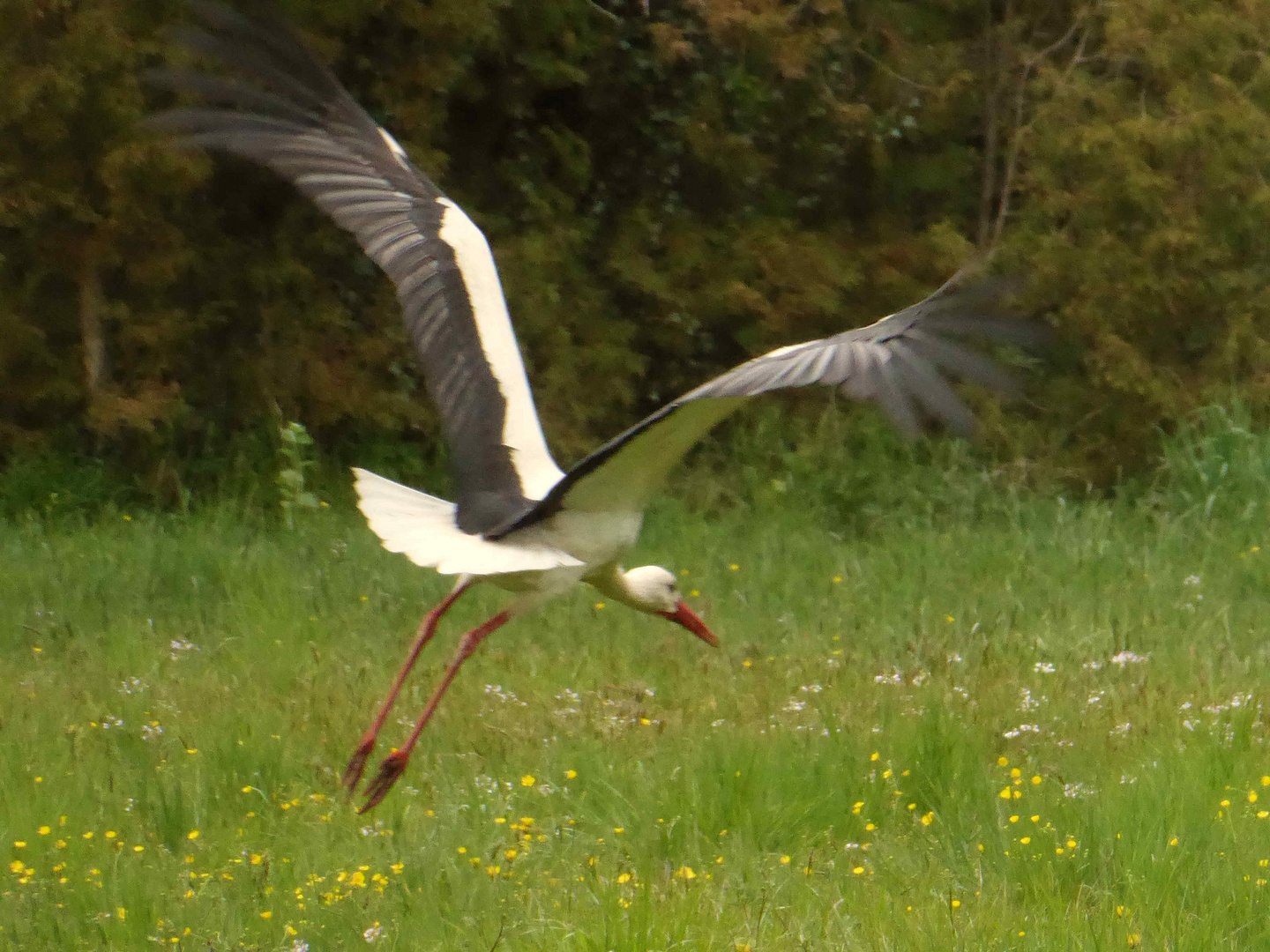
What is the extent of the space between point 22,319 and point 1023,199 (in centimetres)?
553

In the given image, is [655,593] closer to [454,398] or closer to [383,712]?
[454,398]

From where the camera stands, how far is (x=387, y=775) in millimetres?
4867

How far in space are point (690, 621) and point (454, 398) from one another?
1082mm

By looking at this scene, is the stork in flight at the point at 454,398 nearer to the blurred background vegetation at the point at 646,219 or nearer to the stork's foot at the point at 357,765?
the stork's foot at the point at 357,765

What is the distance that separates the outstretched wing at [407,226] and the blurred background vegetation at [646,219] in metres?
2.61

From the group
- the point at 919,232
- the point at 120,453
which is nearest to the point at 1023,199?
the point at 919,232

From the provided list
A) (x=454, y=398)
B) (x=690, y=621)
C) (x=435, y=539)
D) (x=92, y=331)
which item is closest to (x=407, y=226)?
(x=454, y=398)

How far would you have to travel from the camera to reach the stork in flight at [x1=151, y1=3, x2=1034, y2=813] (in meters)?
5.02

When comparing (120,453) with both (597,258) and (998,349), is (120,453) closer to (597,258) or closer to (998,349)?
(597,258)

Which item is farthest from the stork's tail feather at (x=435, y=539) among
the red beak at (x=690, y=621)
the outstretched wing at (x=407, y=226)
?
the red beak at (x=690, y=621)

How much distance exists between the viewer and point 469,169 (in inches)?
424

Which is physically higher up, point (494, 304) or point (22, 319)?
point (494, 304)

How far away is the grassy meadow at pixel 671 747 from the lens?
148 inches

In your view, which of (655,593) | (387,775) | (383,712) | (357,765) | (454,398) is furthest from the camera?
(655,593)
